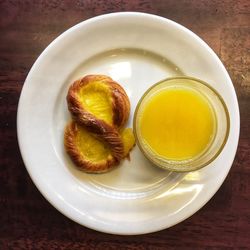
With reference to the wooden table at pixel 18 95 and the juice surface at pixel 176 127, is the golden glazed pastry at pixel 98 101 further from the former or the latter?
the wooden table at pixel 18 95

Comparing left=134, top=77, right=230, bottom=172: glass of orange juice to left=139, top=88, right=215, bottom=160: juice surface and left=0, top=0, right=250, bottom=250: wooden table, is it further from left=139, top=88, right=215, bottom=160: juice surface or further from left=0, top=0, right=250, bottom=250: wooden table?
left=0, top=0, right=250, bottom=250: wooden table

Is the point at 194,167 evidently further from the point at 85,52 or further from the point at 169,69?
the point at 85,52

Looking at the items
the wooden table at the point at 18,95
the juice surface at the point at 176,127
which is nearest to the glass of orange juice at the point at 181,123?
the juice surface at the point at 176,127

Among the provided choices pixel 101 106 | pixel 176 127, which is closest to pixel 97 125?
pixel 101 106

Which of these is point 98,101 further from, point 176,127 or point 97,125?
point 176,127

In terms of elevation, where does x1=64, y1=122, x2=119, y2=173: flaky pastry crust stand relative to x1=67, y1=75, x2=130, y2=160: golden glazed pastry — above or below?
below

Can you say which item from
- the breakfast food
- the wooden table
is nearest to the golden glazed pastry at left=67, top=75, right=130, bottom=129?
the breakfast food
